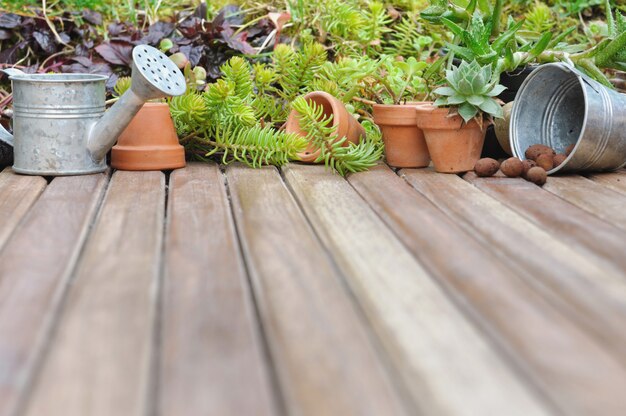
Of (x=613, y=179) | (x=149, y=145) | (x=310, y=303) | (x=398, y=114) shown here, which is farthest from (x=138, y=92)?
(x=613, y=179)

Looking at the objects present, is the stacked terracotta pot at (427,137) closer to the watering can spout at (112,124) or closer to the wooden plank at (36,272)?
the watering can spout at (112,124)

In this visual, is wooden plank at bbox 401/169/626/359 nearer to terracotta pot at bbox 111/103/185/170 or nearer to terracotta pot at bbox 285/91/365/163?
terracotta pot at bbox 285/91/365/163

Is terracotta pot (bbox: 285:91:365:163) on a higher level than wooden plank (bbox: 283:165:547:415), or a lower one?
lower

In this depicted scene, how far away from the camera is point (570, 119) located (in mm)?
2945

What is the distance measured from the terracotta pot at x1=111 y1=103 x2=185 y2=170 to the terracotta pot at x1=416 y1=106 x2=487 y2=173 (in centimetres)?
77

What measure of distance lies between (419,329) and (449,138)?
4.76ft

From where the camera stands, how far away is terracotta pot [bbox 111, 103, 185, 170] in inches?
104

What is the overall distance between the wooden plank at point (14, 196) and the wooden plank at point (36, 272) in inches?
0.8

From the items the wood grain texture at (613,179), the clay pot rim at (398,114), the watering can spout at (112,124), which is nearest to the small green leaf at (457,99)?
the clay pot rim at (398,114)

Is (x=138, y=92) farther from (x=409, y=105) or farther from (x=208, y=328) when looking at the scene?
(x=208, y=328)

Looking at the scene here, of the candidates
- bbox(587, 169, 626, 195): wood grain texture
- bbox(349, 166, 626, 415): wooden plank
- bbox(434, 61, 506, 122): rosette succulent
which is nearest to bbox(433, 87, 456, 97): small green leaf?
bbox(434, 61, 506, 122): rosette succulent

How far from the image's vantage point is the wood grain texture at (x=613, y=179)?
2.44 meters

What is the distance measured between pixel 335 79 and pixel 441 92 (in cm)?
57

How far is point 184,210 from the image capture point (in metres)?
2.05
